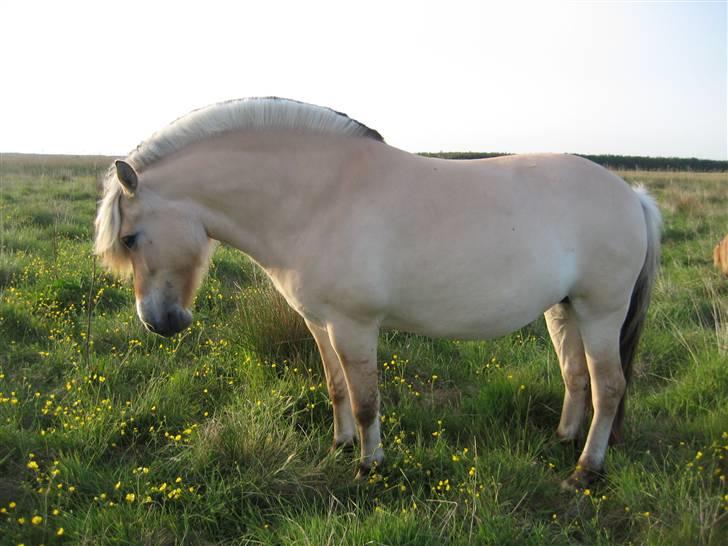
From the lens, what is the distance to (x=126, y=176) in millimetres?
2643

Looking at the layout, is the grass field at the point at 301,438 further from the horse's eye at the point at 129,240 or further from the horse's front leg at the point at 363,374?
the horse's eye at the point at 129,240

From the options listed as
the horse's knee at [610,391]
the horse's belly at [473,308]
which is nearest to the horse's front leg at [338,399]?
the horse's belly at [473,308]

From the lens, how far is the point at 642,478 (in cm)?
298

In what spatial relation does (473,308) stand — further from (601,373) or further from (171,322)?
(171,322)

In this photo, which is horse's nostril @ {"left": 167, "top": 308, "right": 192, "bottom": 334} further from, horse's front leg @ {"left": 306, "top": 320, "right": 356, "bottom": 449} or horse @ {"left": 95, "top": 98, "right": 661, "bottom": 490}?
horse's front leg @ {"left": 306, "top": 320, "right": 356, "bottom": 449}

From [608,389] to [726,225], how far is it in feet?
29.5

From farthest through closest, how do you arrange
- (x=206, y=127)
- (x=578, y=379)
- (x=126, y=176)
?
(x=578, y=379) < (x=206, y=127) < (x=126, y=176)

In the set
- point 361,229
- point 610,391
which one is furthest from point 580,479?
point 361,229

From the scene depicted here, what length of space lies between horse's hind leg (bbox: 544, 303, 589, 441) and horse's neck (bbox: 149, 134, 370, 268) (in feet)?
6.20

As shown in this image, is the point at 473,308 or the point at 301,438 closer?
the point at 473,308

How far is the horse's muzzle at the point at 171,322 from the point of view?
9.62 ft

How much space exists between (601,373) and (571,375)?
0.39m

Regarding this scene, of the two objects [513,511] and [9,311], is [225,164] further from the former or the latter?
[9,311]

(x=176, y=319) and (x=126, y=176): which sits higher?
(x=126, y=176)
